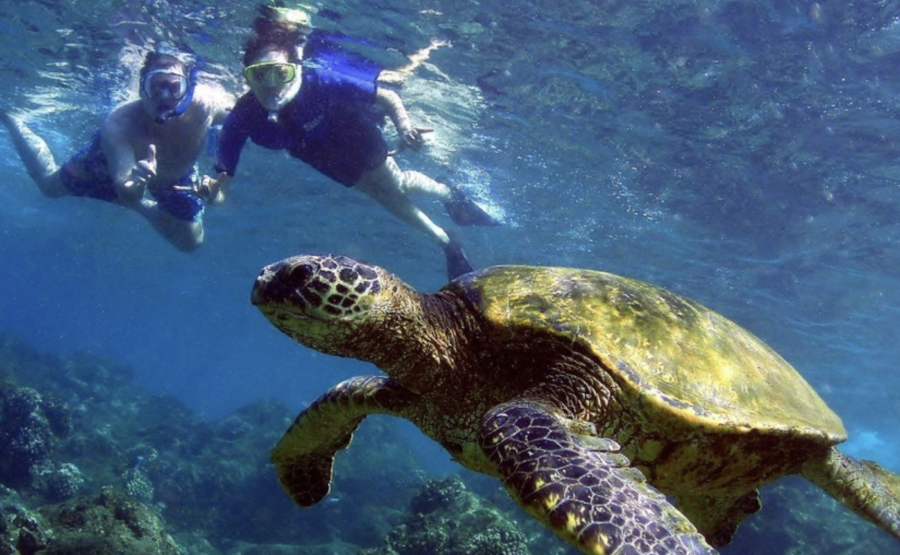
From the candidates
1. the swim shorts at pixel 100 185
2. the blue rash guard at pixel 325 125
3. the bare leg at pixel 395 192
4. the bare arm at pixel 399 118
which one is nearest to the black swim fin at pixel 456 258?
the bare leg at pixel 395 192

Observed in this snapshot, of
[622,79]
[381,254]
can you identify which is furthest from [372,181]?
[381,254]

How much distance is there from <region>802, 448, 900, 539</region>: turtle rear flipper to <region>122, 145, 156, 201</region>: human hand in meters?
7.92

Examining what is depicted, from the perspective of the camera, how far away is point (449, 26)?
10.7 metres

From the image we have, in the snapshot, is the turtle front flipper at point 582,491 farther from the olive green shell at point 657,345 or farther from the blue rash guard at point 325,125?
the blue rash guard at point 325,125

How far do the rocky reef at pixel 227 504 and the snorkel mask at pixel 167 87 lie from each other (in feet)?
20.1

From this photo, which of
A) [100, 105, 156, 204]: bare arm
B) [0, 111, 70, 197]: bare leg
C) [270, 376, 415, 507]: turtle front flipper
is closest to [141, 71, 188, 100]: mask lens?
[100, 105, 156, 204]: bare arm

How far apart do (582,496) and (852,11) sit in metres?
9.97

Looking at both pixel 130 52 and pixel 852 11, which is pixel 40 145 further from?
pixel 852 11

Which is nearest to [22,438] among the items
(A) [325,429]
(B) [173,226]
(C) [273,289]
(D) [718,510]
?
(B) [173,226]

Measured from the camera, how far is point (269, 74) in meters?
8.59

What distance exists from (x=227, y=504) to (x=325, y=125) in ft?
35.6

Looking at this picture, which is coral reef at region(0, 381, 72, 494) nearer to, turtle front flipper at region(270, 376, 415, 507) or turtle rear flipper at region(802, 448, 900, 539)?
turtle front flipper at region(270, 376, 415, 507)

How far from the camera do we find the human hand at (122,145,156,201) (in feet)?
24.5

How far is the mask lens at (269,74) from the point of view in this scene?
8.50 metres
